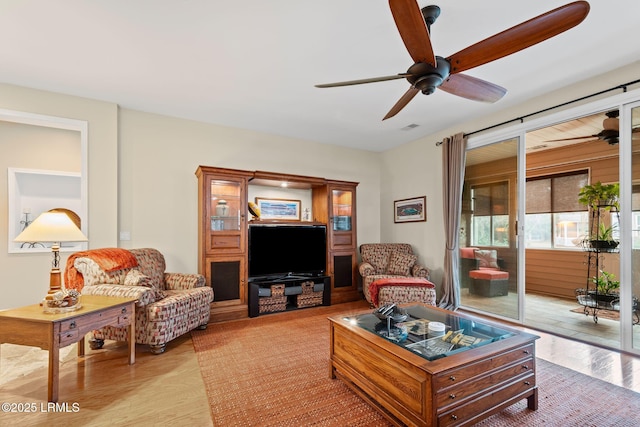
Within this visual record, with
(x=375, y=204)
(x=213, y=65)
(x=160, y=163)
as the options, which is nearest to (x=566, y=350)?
(x=375, y=204)

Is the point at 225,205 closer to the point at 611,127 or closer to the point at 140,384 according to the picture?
the point at 140,384

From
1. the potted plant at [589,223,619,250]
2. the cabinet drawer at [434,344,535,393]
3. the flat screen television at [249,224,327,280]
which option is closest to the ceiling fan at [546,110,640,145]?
the potted plant at [589,223,619,250]

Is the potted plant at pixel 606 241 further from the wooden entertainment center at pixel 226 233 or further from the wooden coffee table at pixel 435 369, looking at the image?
the wooden entertainment center at pixel 226 233

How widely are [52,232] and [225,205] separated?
1935mm

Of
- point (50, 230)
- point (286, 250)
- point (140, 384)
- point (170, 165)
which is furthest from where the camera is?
point (286, 250)

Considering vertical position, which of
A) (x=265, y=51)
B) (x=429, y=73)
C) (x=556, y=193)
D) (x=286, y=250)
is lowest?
(x=286, y=250)

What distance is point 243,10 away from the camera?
7.09 ft

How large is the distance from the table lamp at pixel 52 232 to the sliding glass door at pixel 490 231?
4619 mm

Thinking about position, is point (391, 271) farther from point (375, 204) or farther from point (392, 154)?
point (392, 154)

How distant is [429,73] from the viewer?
1.96 meters

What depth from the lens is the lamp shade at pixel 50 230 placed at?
2.35m

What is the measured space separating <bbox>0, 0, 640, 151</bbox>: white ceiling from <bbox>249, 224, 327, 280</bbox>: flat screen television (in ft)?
5.63

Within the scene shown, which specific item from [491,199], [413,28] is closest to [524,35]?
[413,28]

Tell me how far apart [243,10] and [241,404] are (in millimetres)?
2779
